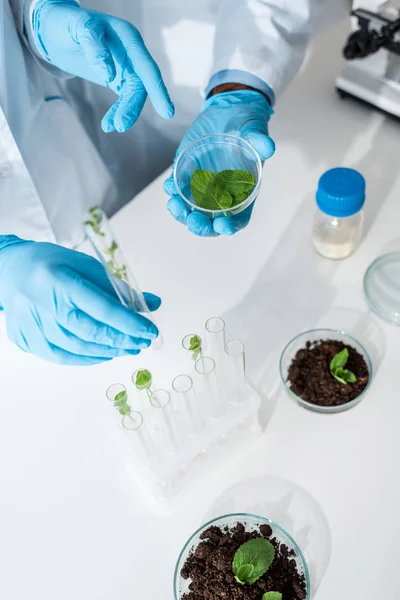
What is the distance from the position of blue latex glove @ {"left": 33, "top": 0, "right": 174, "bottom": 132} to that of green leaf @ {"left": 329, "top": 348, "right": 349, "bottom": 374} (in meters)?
0.58

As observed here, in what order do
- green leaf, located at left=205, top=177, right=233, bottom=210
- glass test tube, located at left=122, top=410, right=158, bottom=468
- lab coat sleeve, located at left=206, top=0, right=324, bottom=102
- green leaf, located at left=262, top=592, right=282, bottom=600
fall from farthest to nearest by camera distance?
lab coat sleeve, located at left=206, top=0, right=324, bottom=102, green leaf, located at left=205, top=177, right=233, bottom=210, glass test tube, located at left=122, top=410, right=158, bottom=468, green leaf, located at left=262, top=592, right=282, bottom=600

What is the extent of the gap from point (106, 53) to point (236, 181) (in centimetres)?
34

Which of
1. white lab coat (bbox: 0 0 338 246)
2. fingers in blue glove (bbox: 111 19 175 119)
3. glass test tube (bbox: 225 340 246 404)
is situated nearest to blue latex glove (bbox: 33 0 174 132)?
fingers in blue glove (bbox: 111 19 175 119)

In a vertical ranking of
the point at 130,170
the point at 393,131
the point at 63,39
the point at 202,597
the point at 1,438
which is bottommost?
the point at 1,438

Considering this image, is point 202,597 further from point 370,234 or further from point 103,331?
point 370,234

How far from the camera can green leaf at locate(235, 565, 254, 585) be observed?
956 millimetres

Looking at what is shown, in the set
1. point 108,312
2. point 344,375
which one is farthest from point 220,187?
point 344,375

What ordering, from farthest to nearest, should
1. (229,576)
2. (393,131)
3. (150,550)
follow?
1. (393,131)
2. (150,550)
3. (229,576)

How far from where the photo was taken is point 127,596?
1.03m

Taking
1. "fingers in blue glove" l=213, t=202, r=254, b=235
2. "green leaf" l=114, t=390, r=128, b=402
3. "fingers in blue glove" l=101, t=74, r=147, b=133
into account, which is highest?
"fingers in blue glove" l=101, t=74, r=147, b=133

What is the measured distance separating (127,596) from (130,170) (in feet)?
4.00

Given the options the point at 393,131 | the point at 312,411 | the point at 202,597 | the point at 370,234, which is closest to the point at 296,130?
the point at 393,131

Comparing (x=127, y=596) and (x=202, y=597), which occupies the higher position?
(x=202, y=597)

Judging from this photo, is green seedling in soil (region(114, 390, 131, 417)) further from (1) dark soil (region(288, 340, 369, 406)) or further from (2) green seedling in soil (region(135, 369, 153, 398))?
(1) dark soil (region(288, 340, 369, 406))
